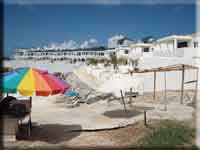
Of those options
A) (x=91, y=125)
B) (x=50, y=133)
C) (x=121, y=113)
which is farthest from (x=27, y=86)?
(x=121, y=113)

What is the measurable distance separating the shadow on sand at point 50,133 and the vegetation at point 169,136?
1.99 m

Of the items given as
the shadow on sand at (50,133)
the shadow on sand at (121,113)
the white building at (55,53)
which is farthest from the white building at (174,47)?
the white building at (55,53)

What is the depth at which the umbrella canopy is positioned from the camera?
5.59 meters

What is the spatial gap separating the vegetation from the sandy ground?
333mm

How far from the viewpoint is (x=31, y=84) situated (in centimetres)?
574

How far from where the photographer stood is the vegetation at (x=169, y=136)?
5883 millimetres

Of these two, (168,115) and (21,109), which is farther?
(168,115)

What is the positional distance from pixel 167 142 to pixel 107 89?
361 centimetres

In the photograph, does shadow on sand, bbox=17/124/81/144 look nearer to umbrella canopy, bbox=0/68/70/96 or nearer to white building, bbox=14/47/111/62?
umbrella canopy, bbox=0/68/70/96

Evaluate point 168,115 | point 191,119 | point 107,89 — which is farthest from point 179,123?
point 107,89

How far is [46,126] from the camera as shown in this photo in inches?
308

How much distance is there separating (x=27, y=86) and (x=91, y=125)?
283 cm

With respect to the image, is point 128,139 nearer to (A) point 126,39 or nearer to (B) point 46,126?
(B) point 46,126

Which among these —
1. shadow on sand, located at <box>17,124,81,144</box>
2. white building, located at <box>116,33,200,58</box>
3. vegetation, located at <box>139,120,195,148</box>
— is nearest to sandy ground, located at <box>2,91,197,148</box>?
shadow on sand, located at <box>17,124,81,144</box>
